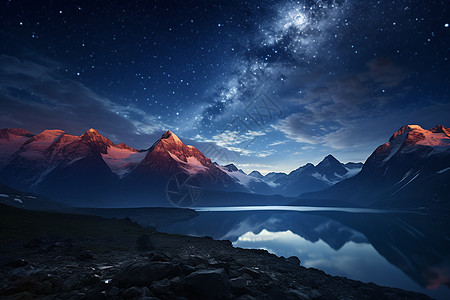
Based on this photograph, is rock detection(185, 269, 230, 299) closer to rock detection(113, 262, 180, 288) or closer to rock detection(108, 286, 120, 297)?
rock detection(113, 262, 180, 288)

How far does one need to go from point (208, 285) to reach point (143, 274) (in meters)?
2.97

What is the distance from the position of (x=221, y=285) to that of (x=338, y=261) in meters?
33.1

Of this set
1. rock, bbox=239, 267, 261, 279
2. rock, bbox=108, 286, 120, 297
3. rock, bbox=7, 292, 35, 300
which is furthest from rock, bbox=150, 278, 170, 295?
rock, bbox=239, 267, 261, 279

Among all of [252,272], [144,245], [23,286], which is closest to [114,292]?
[23,286]

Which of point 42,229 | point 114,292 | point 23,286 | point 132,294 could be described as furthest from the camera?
point 42,229

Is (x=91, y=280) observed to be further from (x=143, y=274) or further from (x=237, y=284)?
(x=237, y=284)

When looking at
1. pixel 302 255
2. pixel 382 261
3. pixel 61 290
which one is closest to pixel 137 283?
pixel 61 290

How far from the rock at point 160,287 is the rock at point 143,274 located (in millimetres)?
626

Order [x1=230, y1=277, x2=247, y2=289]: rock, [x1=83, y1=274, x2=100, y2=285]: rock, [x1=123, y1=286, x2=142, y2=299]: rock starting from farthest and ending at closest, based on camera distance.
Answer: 1. [x1=83, y1=274, x2=100, y2=285]: rock
2. [x1=230, y1=277, x2=247, y2=289]: rock
3. [x1=123, y1=286, x2=142, y2=299]: rock

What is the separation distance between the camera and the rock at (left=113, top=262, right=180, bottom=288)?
8531 millimetres

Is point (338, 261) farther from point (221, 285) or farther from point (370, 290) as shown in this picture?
point (221, 285)

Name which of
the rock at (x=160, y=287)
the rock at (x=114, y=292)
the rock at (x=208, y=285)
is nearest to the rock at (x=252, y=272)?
the rock at (x=208, y=285)

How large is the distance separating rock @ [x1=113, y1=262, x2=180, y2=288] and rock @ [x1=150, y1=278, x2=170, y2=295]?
0.63 metres

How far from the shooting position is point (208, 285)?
812 centimetres
